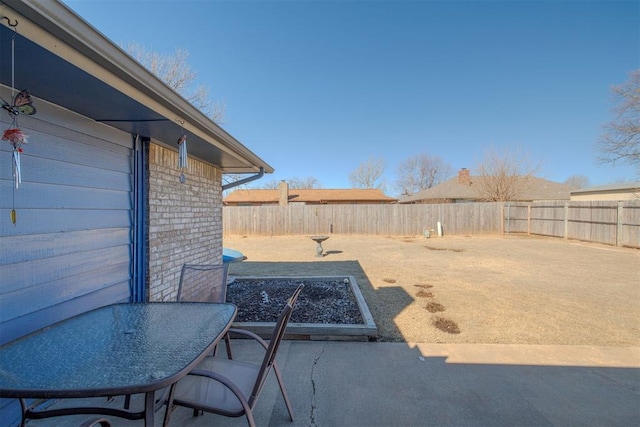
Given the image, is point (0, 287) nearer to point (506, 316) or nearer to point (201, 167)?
point (201, 167)

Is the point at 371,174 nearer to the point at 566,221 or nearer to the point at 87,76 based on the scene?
the point at 566,221

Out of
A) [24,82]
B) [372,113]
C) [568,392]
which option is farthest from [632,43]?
[24,82]

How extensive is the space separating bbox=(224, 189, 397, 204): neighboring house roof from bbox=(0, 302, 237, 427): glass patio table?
24.1 metres

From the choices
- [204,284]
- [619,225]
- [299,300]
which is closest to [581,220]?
[619,225]

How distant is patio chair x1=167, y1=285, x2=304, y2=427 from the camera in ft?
4.77

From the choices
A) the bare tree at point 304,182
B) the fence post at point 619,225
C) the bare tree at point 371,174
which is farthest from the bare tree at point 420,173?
the fence post at point 619,225

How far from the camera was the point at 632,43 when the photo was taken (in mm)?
9102

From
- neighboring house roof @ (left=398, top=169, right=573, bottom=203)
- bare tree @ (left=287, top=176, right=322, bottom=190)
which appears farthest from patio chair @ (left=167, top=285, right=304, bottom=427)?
bare tree @ (left=287, top=176, right=322, bottom=190)

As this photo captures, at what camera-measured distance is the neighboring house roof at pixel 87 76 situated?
126cm

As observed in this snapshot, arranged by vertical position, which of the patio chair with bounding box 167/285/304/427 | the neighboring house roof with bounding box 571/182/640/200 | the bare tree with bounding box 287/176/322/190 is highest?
the bare tree with bounding box 287/176/322/190

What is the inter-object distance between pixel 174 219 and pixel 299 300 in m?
2.19

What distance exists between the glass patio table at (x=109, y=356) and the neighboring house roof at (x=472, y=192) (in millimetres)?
23939

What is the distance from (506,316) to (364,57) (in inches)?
388

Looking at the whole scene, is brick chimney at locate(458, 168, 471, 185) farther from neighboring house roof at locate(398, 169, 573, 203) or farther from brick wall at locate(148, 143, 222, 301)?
brick wall at locate(148, 143, 222, 301)
